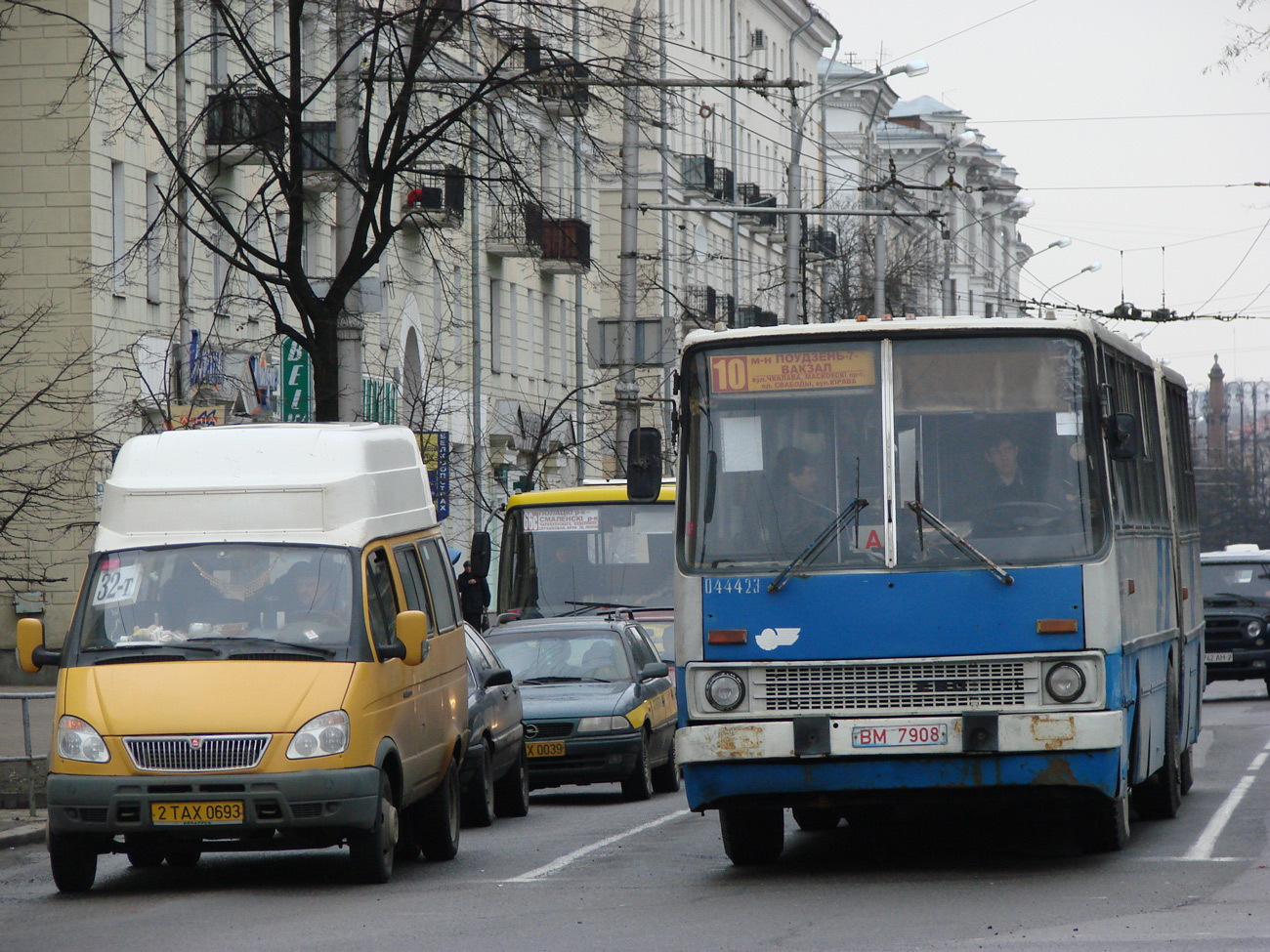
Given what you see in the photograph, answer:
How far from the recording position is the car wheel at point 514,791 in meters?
17.1

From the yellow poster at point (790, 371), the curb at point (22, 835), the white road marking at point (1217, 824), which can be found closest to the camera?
the yellow poster at point (790, 371)

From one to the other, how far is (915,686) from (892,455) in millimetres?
1181

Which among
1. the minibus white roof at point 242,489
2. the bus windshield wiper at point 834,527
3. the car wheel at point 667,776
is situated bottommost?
the car wheel at point 667,776

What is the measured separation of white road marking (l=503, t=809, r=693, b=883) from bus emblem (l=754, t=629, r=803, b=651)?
2.00 meters

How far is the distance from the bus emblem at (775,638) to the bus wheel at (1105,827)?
1985 millimetres

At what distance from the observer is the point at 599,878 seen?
1234cm

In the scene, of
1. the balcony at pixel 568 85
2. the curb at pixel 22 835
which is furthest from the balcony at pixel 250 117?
the curb at pixel 22 835

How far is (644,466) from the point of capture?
12.1 metres

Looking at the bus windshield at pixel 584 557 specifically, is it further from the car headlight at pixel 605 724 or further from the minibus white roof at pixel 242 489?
the minibus white roof at pixel 242 489

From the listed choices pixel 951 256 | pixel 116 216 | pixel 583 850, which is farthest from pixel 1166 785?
pixel 951 256

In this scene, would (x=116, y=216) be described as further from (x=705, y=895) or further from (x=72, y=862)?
(x=705, y=895)

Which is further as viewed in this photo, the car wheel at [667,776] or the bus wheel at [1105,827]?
the car wheel at [667,776]

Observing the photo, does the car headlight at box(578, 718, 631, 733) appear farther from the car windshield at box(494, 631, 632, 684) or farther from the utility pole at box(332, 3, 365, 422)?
the utility pole at box(332, 3, 365, 422)

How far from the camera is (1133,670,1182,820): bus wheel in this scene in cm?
1450
